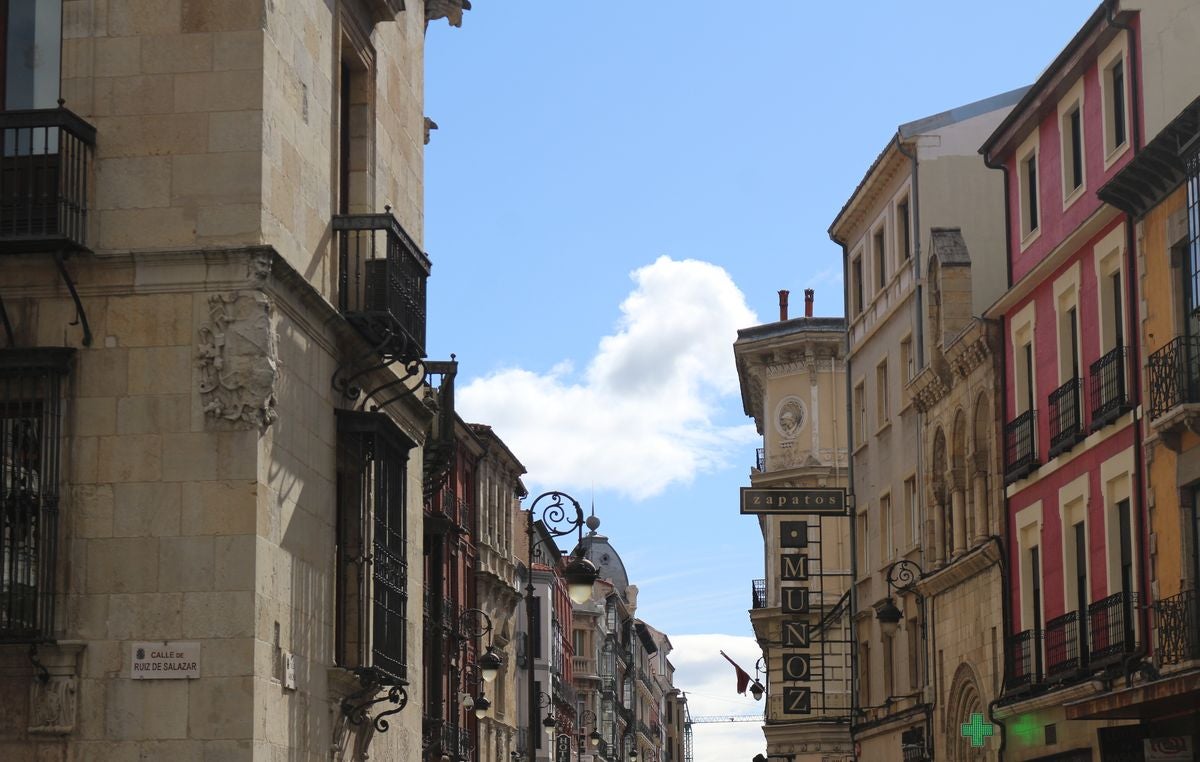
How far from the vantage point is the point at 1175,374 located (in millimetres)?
25703

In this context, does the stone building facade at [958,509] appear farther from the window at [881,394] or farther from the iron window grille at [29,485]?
the iron window grille at [29,485]

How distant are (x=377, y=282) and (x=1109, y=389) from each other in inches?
599

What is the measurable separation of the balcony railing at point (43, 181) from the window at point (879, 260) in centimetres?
3617

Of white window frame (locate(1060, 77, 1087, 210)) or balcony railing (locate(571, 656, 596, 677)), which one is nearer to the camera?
white window frame (locate(1060, 77, 1087, 210))

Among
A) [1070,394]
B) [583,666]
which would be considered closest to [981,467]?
[1070,394]

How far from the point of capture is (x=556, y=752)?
296 ft

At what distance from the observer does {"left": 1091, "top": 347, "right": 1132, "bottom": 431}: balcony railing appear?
29562 mm

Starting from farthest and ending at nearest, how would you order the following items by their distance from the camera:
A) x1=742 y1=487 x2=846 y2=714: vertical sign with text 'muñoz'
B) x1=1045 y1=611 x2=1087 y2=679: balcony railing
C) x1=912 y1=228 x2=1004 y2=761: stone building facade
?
x1=742 y1=487 x2=846 y2=714: vertical sign with text 'muñoz', x1=912 y1=228 x2=1004 y2=761: stone building facade, x1=1045 y1=611 x2=1087 y2=679: balcony railing

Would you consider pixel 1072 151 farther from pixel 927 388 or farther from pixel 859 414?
pixel 859 414

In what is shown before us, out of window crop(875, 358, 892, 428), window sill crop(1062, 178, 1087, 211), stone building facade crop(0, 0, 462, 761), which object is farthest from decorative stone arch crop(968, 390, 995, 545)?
stone building facade crop(0, 0, 462, 761)

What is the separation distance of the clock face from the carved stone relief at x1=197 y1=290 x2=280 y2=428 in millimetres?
54737

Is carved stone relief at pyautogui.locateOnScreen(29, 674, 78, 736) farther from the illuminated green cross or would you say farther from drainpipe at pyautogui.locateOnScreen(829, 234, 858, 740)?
drainpipe at pyautogui.locateOnScreen(829, 234, 858, 740)

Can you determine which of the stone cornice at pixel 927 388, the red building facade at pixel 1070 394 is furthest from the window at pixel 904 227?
the red building facade at pixel 1070 394

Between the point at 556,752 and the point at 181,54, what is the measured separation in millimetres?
76346
